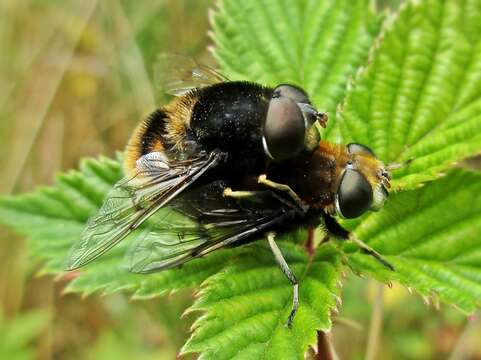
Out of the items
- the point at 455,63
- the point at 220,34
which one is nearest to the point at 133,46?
the point at 220,34

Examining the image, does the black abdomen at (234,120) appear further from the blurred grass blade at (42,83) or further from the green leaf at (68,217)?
the blurred grass blade at (42,83)

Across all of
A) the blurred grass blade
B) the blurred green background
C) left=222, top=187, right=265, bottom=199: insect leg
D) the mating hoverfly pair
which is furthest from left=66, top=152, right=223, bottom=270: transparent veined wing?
the blurred grass blade

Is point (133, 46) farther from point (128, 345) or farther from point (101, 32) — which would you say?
point (128, 345)

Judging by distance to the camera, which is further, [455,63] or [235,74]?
[235,74]

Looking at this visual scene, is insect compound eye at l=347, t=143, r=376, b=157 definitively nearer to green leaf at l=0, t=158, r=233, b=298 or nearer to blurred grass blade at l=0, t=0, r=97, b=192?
green leaf at l=0, t=158, r=233, b=298

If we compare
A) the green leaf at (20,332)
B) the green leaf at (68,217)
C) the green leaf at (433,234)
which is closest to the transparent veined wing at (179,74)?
the green leaf at (68,217)
